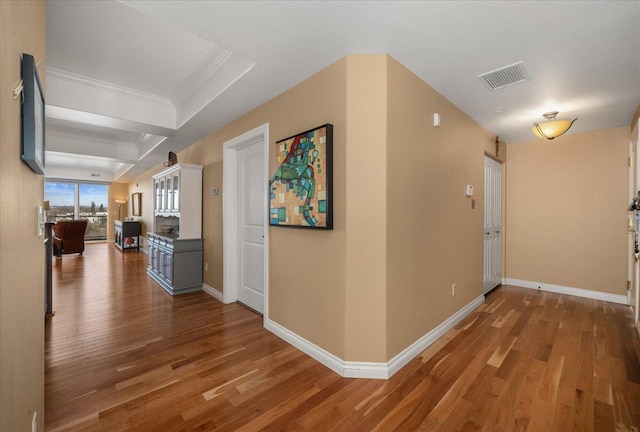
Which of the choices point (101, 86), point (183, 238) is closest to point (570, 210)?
point (183, 238)

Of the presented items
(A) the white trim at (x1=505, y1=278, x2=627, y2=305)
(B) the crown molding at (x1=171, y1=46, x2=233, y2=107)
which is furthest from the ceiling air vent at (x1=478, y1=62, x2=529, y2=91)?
(A) the white trim at (x1=505, y1=278, x2=627, y2=305)

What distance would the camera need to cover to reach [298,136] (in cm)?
255

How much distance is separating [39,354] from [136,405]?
2.36ft

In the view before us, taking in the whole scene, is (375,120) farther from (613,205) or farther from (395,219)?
(613,205)

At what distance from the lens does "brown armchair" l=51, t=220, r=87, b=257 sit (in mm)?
7250

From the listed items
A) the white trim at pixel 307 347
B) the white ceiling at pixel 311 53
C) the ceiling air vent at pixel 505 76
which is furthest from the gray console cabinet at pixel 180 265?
the ceiling air vent at pixel 505 76

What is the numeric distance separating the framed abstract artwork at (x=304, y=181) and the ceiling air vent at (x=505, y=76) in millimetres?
1568

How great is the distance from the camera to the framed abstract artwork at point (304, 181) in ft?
7.50

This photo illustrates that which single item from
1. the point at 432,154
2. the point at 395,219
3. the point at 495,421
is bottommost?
the point at 495,421

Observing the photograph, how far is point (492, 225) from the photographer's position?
4.32 m

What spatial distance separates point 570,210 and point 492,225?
3.86 feet

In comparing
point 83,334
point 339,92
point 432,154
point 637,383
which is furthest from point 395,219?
point 83,334

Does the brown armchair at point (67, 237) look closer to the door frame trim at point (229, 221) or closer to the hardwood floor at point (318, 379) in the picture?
the hardwood floor at point (318, 379)

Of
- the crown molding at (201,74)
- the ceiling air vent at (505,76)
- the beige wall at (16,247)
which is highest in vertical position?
the crown molding at (201,74)
